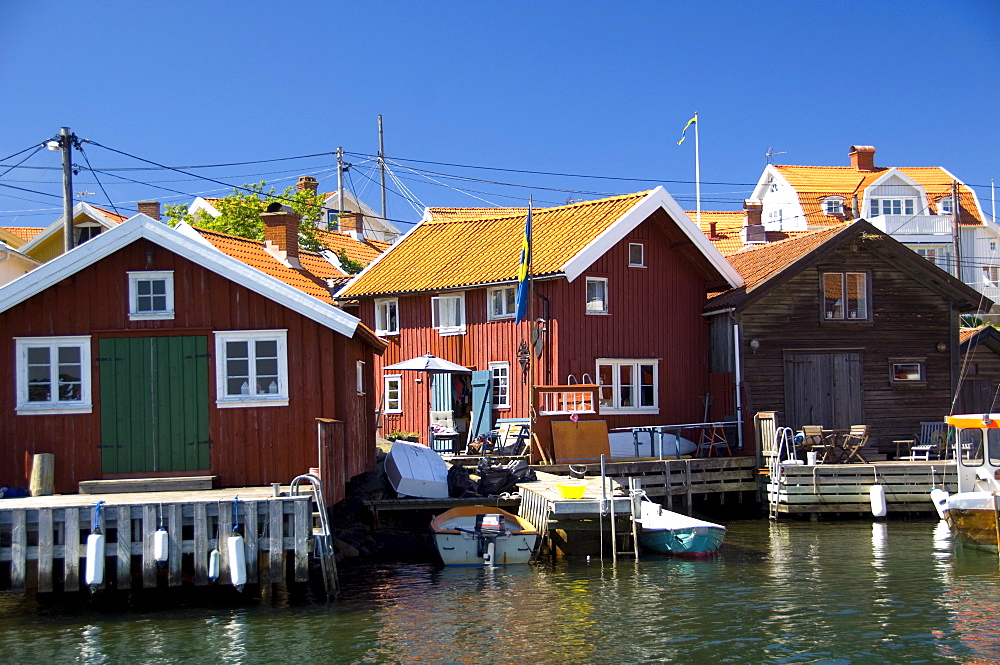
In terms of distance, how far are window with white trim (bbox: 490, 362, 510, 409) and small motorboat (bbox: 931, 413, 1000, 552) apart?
1144cm

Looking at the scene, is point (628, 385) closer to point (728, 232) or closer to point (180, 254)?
point (180, 254)

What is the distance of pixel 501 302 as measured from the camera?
1203 inches

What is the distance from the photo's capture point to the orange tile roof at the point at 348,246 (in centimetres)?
4826

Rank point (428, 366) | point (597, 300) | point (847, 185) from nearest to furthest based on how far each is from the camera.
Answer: point (428, 366) < point (597, 300) < point (847, 185)

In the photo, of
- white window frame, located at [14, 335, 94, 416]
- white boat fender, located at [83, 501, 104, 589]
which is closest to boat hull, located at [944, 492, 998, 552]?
white boat fender, located at [83, 501, 104, 589]

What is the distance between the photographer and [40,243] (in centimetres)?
4078

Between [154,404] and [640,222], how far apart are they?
1498 centimetres

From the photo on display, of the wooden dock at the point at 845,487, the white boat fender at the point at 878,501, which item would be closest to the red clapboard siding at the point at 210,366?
the wooden dock at the point at 845,487

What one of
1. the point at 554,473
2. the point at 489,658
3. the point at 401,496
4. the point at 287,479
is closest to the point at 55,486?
the point at 287,479

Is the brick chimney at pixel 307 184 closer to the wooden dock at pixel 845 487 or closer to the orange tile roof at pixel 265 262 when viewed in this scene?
the orange tile roof at pixel 265 262

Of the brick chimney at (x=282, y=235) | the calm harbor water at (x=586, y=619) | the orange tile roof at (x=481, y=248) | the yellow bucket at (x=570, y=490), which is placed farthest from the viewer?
the brick chimney at (x=282, y=235)

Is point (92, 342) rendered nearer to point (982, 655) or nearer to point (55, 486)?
point (55, 486)

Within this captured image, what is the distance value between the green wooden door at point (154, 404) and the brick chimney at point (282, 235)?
1424 centimetres

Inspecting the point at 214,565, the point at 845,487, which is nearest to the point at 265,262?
the point at 214,565
